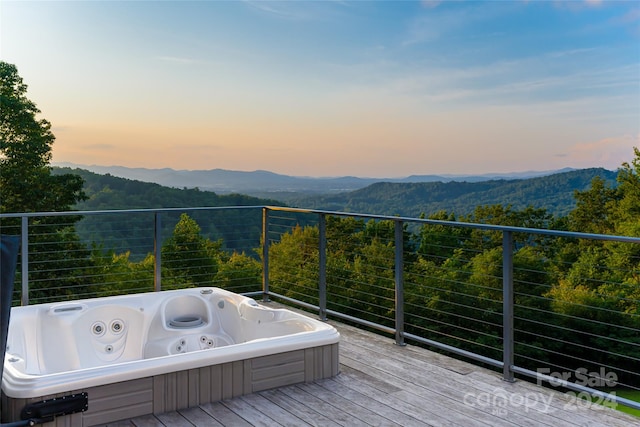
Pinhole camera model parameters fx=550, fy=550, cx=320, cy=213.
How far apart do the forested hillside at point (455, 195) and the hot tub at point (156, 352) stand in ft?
23.2

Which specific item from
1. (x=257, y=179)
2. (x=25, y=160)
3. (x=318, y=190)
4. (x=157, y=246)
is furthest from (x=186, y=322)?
(x=25, y=160)

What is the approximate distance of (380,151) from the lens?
10828 mm

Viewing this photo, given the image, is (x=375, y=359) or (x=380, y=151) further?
(x=380, y=151)

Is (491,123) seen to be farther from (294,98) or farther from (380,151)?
(294,98)

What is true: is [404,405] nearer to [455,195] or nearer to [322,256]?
[322,256]

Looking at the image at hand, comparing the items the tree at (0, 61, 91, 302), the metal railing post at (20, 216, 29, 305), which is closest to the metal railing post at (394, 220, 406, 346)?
the metal railing post at (20, 216, 29, 305)

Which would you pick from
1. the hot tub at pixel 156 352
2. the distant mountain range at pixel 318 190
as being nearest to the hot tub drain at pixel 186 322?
the hot tub at pixel 156 352

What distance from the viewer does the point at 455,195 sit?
13.2 meters

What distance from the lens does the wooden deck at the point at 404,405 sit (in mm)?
2428

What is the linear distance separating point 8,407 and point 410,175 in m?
9.99

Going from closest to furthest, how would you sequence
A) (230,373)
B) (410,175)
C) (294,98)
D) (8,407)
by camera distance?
(8,407), (230,373), (294,98), (410,175)

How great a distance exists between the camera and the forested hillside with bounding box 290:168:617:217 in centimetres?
1200

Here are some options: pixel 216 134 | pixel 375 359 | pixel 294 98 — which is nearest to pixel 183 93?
pixel 216 134

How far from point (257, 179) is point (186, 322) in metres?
7.98
